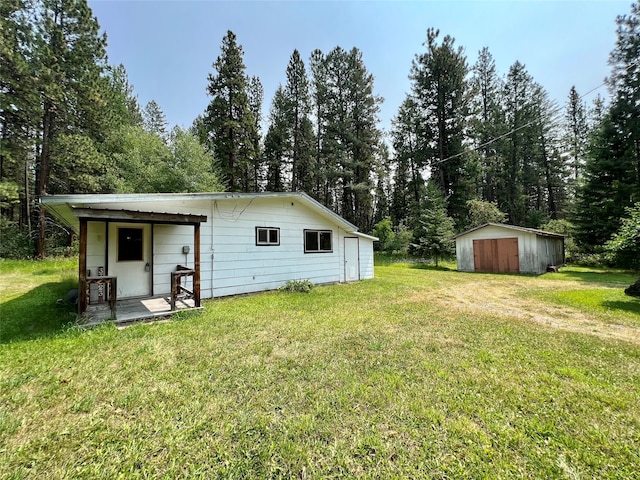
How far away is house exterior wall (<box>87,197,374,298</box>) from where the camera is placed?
22.3ft

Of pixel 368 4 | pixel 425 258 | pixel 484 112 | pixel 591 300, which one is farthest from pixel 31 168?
pixel 484 112

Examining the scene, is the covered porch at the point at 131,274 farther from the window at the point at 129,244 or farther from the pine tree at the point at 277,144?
the pine tree at the point at 277,144

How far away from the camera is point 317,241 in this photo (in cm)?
995

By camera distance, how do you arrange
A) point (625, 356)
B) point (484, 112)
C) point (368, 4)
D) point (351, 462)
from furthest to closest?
point (484, 112) → point (368, 4) → point (625, 356) → point (351, 462)

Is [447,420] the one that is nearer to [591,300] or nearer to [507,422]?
[507,422]

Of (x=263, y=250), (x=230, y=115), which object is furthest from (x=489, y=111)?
(x=263, y=250)

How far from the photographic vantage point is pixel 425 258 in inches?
773

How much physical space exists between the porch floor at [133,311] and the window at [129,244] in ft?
3.42

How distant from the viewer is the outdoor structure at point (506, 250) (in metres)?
13.4

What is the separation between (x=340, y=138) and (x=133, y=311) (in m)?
21.3

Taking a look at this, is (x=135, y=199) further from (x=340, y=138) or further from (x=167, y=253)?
(x=340, y=138)

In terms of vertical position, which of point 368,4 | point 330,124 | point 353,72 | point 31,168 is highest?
point 353,72

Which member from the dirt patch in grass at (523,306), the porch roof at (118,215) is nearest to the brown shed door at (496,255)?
the dirt patch in grass at (523,306)

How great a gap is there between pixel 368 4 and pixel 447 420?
480 inches
